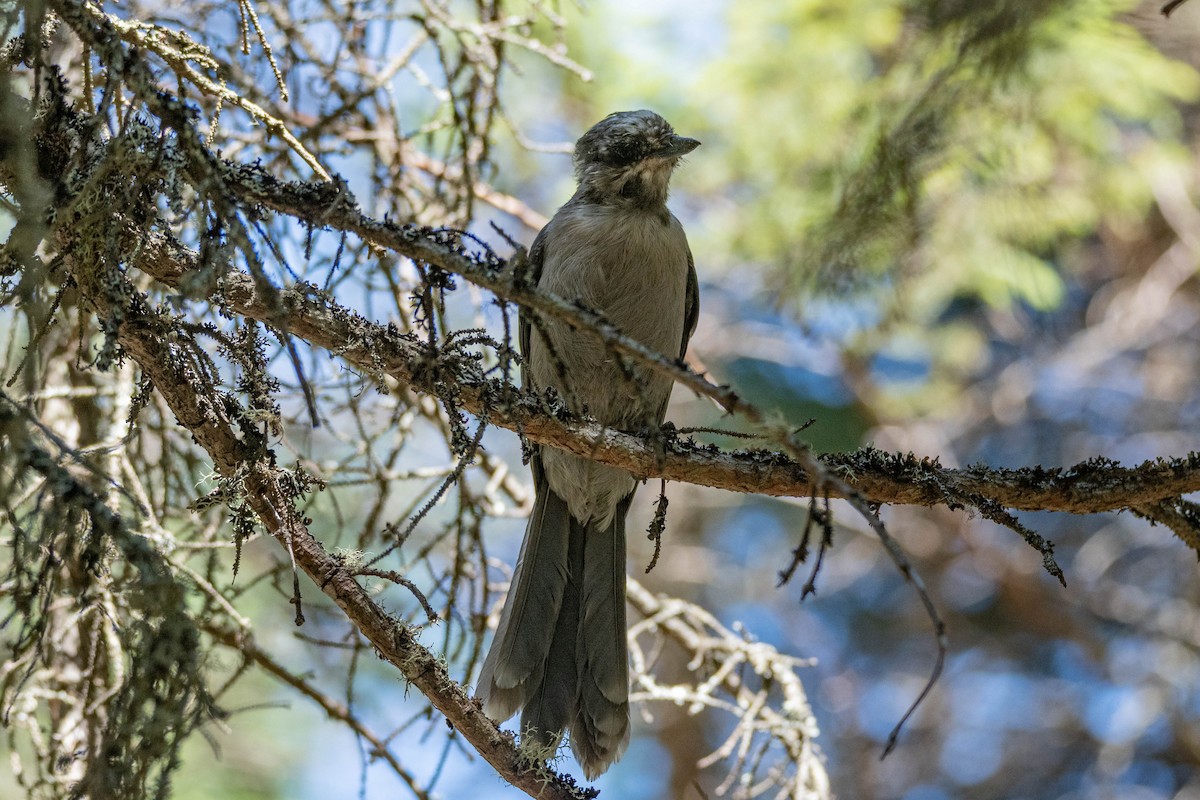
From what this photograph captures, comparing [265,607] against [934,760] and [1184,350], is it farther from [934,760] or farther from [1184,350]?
[1184,350]

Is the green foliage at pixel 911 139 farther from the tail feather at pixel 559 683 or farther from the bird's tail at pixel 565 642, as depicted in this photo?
the tail feather at pixel 559 683

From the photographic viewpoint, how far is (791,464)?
2600 millimetres

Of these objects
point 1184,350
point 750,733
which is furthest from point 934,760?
point 750,733

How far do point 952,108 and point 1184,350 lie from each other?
542 centimetres

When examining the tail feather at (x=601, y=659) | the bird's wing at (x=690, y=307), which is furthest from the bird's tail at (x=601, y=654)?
the bird's wing at (x=690, y=307)

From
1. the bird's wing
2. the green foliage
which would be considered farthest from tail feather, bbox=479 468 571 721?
the green foliage

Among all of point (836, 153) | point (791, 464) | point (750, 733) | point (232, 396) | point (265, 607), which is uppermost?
point (836, 153)

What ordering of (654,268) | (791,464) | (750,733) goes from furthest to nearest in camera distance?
(654,268)
(750,733)
(791,464)

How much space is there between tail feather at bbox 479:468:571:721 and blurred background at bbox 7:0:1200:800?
154 mm

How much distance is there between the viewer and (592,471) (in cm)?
389

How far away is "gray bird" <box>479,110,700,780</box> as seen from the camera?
11.5 ft

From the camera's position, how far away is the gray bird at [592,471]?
11.5 ft

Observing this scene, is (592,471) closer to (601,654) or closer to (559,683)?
(601,654)

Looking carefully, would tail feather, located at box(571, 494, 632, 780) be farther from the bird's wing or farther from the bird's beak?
the bird's beak
